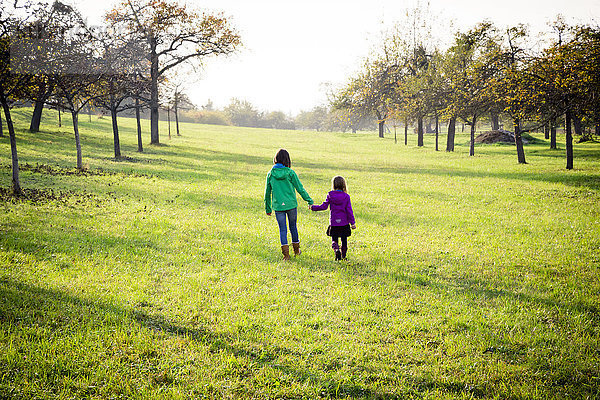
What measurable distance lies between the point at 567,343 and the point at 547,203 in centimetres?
1105

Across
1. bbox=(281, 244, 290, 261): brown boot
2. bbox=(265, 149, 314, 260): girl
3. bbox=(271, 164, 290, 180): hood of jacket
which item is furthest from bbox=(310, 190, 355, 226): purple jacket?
bbox=(281, 244, 290, 261): brown boot

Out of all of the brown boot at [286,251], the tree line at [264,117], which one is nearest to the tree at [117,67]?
the brown boot at [286,251]

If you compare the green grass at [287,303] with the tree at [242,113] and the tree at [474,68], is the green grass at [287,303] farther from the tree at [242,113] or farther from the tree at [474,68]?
the tree at [242,113]

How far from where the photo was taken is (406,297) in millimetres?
6172

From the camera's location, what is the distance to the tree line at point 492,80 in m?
18.6

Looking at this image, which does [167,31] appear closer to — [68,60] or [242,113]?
[68,60]

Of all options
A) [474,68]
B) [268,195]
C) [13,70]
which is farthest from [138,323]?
[474,68]

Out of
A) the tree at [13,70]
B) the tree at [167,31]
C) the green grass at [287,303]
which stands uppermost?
the tree at [167,31]

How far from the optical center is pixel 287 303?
5816 millimetres

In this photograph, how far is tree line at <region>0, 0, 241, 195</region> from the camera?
12.3 m

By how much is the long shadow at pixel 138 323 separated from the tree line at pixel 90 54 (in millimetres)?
8289

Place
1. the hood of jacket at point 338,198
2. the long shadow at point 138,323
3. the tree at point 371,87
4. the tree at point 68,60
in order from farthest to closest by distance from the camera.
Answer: the tree at point 371,87, the tree at point 68,60, the hood of jacket at point 338,198, the long shadow at point 138,323

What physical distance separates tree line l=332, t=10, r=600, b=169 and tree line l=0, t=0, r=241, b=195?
13.7 meters

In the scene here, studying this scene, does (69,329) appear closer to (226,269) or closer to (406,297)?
(226,269)
